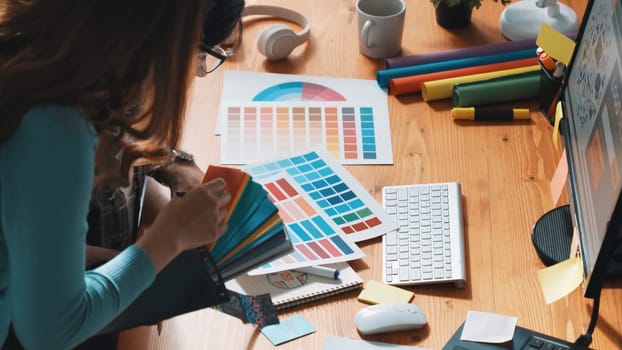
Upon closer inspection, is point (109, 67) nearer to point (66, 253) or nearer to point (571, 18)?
point (66, 253)

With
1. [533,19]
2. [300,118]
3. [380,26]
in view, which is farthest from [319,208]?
[533,19]

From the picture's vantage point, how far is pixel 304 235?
132cm

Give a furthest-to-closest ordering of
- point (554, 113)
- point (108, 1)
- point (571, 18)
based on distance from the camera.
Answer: point (571, 18)
point (554, 113)
point (108, 1)

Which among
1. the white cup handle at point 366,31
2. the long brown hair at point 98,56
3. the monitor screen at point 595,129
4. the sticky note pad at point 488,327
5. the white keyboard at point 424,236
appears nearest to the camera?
the long brown hair at point 98,56

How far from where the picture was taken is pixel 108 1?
0.89 m

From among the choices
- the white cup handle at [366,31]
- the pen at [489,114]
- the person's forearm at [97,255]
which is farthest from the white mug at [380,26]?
the person's forearm at [97,255]

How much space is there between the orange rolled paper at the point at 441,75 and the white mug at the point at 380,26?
0.35ft

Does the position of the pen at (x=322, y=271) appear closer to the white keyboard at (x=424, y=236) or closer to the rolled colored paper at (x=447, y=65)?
the white keyboard at (x=424, y=236)

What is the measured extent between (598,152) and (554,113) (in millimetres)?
443

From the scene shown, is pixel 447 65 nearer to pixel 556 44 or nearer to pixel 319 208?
pixel 556 44

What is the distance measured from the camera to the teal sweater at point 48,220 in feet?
2.95

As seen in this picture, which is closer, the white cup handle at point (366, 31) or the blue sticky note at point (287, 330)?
the blue sticky note at point (287, 330)

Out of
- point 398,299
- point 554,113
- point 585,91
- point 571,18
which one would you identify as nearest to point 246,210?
point 398,299

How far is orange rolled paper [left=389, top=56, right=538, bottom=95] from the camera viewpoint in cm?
162
